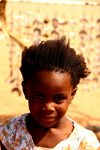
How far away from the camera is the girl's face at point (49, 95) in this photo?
1.22 m

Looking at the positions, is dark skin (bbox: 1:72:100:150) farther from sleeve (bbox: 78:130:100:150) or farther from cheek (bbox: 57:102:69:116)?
sleeve (bbox: 78:130:100:150)

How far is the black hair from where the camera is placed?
128 cm

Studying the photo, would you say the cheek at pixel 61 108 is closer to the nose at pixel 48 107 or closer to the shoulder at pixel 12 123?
the nose at pixel 48 107

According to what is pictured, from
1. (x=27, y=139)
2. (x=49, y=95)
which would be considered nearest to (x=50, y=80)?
(x=49, y=95)

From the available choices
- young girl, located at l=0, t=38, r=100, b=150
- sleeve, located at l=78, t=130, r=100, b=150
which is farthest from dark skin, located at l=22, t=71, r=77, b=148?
sleeve, located at l=78, t=130, r=100, b=150

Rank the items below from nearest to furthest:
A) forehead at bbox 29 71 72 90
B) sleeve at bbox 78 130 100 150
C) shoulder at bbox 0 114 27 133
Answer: forehead at bbox 29 71 72 90 < sleeve at bbox 78 130 100 150 < shoulder at bbox 0 114 27 133

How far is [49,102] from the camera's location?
124 cm

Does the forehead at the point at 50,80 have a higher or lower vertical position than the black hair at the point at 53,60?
lower

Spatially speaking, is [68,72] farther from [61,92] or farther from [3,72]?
[3,72]

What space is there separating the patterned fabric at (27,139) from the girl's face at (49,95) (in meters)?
0.15

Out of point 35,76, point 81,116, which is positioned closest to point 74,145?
point 35,76

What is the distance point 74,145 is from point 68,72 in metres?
0.43

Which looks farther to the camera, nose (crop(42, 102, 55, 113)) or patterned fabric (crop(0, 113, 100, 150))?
patterned fabric (crop(0, 113, 100, 150))

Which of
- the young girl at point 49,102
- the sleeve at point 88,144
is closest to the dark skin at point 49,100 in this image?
the young girl at point 49,102
